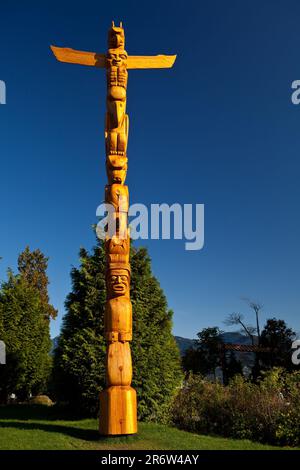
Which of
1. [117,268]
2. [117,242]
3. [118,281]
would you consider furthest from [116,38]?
[118,281]

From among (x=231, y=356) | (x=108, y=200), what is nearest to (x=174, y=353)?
(x=108, y=200)

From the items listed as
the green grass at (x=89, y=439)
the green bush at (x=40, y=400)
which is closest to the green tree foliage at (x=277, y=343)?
the green bush at (x=40, y=400)

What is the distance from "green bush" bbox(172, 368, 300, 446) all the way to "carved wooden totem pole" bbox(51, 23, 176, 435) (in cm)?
465

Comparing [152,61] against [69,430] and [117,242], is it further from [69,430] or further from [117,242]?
[69,430]

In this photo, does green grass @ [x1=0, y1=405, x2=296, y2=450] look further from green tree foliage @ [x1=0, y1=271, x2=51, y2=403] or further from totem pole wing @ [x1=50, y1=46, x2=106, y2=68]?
totem pole wing @ [x1=50, y1=46, x2=106, y2=68]

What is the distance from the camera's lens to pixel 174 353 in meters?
16.0

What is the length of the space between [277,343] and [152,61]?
2771 centimetres

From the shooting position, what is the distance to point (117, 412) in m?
9.74

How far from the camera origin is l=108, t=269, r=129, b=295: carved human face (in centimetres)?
1055

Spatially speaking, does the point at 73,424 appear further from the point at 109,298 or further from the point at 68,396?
the point at 109,298

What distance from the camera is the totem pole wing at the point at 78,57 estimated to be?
12398 mm

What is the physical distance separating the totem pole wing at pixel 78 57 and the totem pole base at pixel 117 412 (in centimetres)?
889

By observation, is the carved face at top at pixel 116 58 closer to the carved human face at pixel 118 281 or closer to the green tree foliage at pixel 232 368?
the carved human face at pixel 118 281

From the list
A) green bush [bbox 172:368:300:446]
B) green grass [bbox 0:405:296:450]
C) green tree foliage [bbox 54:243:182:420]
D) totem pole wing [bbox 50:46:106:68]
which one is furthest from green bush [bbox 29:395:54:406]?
totem pole wing [bbox 50:46:106:68]
